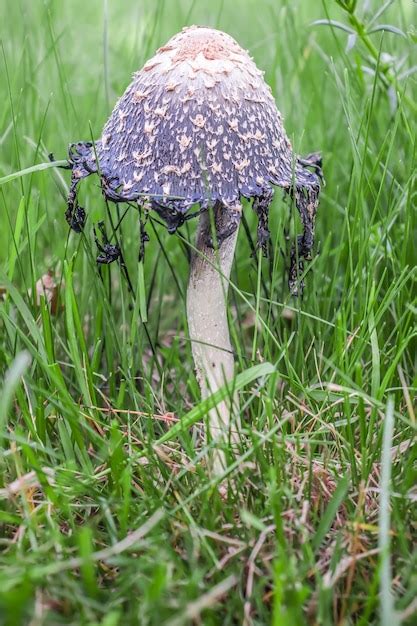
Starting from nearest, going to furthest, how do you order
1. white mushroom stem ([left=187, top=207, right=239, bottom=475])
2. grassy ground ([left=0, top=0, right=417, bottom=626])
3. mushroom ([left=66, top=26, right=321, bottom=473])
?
grassy ground ([left=0, top=0, right=417, bottom=626])
mushroom ([left=66, top=26, right=321, bottom=473])
white mushroom stem ([left=187, top=207, right=239, bottom=475])

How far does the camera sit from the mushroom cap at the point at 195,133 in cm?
140

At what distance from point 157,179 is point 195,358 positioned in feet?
1.57

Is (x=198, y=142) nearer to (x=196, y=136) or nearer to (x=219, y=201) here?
(x=196, y=136)

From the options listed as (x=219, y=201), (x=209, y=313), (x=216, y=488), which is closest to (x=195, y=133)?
(x=219, y=201)

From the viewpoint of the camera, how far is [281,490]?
1.21 meters

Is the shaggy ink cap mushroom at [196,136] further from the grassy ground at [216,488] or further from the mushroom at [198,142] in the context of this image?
the grassy ground at [216,488]

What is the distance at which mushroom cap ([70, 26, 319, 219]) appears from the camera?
55.2 inches

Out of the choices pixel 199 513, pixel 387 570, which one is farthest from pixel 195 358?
pixel 387 570

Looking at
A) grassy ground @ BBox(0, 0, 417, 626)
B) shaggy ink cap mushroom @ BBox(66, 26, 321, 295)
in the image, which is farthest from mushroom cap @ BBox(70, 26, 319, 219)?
grassy ground @ BBox(0, 0, 417, 626)

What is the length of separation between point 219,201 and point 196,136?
0.53 ft

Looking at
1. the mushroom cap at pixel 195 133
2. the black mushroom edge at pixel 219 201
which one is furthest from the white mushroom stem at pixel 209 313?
the mushroom cap at pixel 195 133

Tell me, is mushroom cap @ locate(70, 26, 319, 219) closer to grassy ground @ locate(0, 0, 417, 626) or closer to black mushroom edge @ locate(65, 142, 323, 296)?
black mushroom edge @ locate(65, 142, 323, 296)

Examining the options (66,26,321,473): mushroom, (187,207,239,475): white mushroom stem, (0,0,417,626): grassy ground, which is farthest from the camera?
(187,207,239,475): white mushroom stem

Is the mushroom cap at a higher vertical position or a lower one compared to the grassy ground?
higher
